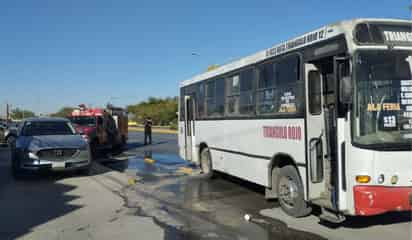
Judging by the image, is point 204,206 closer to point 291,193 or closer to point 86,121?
point 291,193

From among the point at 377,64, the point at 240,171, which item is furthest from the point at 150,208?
the point at 377,64

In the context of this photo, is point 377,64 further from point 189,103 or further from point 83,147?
point 83,147

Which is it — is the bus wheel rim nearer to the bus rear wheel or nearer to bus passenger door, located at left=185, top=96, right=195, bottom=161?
the bus rear wheel

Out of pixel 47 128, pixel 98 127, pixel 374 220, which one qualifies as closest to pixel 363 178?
pixel 374 220

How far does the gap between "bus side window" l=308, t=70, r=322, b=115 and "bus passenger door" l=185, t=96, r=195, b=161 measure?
6.30 m

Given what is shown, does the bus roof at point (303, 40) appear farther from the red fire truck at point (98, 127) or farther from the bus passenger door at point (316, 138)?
the red fire truck at point (98, 127)

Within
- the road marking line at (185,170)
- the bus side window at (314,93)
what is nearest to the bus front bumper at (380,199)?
the bus side window at (314,93)

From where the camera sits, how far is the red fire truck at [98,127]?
779 inches

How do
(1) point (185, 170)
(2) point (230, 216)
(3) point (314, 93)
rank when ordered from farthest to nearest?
(1) point (185, 170)
(2) point (230, 216)
(3) point (314, 93)

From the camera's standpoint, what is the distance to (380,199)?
18.0 feet

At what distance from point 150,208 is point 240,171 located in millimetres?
2415

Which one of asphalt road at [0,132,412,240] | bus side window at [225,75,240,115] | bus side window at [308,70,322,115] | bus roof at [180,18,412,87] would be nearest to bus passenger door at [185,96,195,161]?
asphalt road at [0,132,412,240]

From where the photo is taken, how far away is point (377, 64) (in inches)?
222

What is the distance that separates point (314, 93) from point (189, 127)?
6.85 meters
